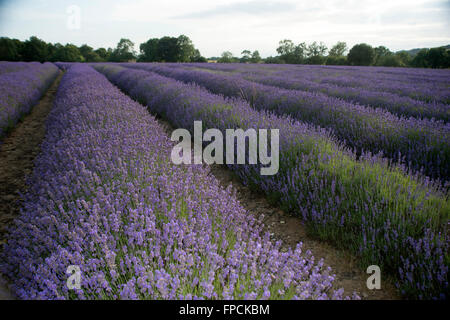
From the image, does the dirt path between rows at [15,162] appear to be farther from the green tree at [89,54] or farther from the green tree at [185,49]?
the green tree at [89,54]

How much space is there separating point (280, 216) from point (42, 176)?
2.39 metres

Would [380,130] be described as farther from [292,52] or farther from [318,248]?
[292,52]

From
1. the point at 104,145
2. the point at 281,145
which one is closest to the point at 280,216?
the point at 281,145

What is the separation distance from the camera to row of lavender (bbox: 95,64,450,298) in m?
1.58

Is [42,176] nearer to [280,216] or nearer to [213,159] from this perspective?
[213,159]

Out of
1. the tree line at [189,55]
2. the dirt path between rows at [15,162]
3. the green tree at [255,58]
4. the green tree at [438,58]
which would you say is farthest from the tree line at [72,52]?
the dirt path between rows at [15,162]

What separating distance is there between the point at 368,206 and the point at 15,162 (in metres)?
4.81

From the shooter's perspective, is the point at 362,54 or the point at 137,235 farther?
the point at 362,54

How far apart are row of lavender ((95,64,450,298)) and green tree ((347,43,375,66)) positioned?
43171 mm

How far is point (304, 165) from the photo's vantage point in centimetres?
252

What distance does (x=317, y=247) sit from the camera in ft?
7.07

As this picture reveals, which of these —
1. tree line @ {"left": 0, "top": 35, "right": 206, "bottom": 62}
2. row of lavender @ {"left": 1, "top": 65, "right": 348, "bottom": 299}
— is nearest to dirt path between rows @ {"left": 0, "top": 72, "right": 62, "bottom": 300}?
row of lavender @ {"left": 1, "top": 65, "right": 348, "bottom": 299}

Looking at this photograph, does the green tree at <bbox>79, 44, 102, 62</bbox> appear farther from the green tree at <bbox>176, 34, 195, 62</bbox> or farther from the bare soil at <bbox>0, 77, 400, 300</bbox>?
the bare soil at <bbox>0, 77, 400, 300</bbox>

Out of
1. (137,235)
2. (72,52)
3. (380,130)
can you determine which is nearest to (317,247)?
(137,235)
